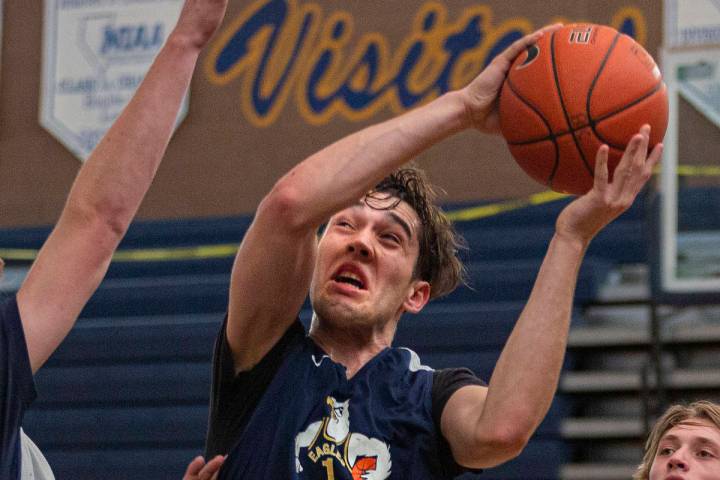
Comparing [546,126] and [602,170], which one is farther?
[546,126]

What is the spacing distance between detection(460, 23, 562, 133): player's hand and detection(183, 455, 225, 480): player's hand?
81 centimetres

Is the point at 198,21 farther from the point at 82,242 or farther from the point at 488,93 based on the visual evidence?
the point at 488,93

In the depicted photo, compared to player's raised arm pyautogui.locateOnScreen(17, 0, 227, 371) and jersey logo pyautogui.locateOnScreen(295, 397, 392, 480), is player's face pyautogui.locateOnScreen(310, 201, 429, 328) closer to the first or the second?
jersey logo pyautogui.locateOnScreen(295, 397, 392, 480)

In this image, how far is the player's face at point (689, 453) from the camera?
271 cm

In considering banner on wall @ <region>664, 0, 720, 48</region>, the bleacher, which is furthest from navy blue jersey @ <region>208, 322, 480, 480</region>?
banner on wall @ <region>664, 0, 720, 48</region>

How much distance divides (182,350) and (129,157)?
559 cm

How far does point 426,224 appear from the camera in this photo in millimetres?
2838

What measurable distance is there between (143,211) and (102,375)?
263 centimetres

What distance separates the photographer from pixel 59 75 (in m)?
9.94

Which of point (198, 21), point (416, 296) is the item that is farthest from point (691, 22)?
point (198, 21)

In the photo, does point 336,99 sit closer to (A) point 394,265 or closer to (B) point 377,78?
(B) point 377,78

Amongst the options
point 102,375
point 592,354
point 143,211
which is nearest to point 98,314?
point 102,375

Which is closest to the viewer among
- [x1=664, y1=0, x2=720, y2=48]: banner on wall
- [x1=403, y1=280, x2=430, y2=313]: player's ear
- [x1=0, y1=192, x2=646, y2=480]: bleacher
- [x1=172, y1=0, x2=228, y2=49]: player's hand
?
[x1=172, y1=0, x2=228, y2=49]: player's hand

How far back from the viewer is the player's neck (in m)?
2.62
